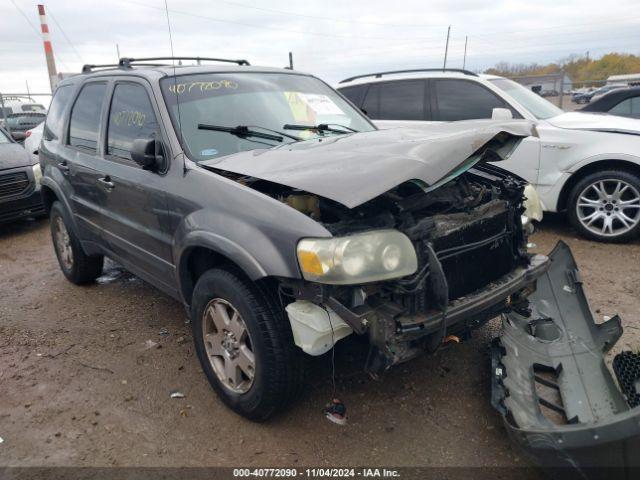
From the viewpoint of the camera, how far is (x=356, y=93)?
6.84 m

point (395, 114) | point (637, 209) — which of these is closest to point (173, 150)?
Result: point (395, 114)

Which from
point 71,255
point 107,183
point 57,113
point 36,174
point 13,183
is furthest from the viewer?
point 36,174

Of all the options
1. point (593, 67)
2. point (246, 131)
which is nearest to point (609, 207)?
point (246, 131)

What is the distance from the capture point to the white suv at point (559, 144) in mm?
5141

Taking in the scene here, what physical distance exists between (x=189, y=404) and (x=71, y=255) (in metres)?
2.58

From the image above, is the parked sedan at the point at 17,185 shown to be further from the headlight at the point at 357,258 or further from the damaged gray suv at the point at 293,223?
the headlight at the point at 357,258

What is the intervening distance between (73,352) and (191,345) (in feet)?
2.87

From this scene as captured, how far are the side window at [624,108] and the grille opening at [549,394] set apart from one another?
555 centimetres

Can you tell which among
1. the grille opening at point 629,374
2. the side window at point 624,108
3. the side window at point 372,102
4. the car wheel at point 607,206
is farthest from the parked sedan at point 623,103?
the grille opening at point 629,374

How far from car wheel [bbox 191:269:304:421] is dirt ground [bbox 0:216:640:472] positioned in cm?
19

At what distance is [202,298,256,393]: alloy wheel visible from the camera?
262cm

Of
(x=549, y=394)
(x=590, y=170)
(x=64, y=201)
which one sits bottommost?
(x=549, y=394)

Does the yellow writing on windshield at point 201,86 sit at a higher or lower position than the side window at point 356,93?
higher

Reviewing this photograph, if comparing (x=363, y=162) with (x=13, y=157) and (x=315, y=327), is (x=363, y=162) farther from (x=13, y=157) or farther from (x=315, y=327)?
(x=13, y=157)
